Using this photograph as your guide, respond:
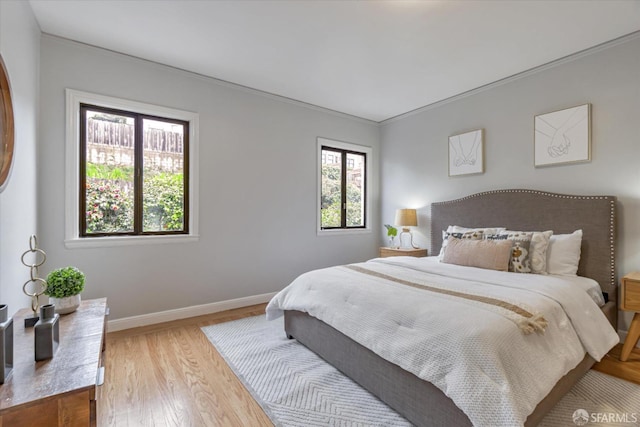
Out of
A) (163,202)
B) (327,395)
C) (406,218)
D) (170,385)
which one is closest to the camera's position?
(327,395)

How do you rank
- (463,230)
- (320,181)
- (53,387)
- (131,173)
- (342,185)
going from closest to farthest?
(53,387), (131,173), (463,230), (320,181), (342,185)

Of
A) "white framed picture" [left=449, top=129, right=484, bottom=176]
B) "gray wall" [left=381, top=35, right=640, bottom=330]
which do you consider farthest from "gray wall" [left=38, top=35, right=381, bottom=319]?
"white framed picture" [left=449, top=129, right=484, bottom=176]

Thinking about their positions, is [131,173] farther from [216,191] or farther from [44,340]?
[44,340]

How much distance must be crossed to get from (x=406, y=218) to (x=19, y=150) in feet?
12.9

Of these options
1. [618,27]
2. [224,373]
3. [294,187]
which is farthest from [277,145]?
[618,27]

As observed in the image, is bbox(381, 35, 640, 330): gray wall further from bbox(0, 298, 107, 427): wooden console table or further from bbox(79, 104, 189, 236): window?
bbox(0, 298, 107, 427): wooden console table

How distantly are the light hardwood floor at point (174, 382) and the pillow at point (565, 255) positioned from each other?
713 mm

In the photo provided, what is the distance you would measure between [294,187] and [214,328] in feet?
6.53

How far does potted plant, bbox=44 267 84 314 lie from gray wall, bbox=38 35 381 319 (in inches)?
44.9

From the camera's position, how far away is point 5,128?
1.63 m

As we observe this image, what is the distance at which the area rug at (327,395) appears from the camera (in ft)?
→ 5.48

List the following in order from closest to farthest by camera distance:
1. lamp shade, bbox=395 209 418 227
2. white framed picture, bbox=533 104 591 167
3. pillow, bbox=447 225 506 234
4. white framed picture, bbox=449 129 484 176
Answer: white framed picture, bbox=533 104 591 167, pillow, bbox=447 225 506 234, white framed picture, bbox=449 129 484 176, lamp shade, bbox=395 209 418 227

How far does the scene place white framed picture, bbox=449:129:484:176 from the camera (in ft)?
11.9

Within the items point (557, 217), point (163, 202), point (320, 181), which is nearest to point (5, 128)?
point (163, 202)
